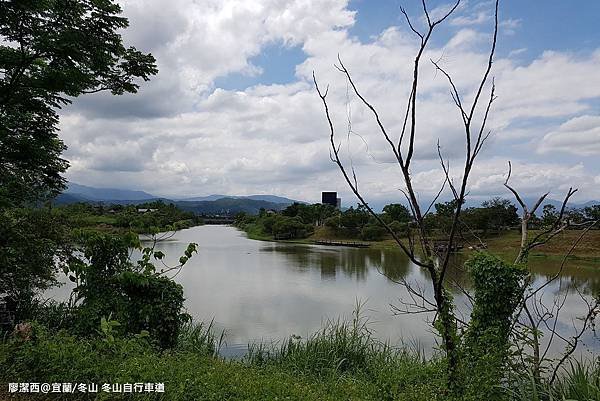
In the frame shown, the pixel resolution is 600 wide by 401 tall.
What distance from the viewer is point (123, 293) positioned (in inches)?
162

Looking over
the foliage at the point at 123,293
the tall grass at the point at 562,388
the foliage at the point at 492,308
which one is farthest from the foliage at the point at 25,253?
the tall grass at the point at 562,388

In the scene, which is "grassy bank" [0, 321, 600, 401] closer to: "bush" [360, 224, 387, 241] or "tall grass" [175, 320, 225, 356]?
"tall grass" [175, 320, 225, 356]

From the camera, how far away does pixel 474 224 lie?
27.7 m

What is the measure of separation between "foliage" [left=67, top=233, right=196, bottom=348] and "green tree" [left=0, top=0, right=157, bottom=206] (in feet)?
3.64

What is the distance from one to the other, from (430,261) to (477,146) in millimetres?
560

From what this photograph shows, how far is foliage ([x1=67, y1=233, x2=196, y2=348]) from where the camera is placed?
3.97m

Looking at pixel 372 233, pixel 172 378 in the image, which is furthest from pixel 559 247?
pixel 172 378

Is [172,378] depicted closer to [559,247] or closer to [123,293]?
[123,293]

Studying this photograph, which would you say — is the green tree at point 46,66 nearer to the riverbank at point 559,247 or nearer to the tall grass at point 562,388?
the tall grass at point 562,388

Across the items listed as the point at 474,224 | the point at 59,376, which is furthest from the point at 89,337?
the point at 474,224

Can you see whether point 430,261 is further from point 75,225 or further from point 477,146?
point 75,225

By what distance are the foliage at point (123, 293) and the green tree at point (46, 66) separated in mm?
1109

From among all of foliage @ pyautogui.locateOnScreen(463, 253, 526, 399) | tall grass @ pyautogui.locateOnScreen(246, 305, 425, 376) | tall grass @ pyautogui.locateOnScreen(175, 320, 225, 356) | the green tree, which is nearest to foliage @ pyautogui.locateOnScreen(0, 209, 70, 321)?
the green tree

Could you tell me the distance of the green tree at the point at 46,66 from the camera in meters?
3.90
